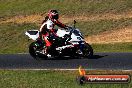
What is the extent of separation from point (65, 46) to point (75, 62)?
126 cm

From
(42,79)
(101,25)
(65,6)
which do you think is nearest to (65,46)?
(42,79)

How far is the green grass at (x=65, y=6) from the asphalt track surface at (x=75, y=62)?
1807 cm

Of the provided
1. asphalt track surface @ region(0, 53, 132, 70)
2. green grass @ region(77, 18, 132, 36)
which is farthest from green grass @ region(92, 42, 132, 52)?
green grass @ region(77, 18, 132, 36)

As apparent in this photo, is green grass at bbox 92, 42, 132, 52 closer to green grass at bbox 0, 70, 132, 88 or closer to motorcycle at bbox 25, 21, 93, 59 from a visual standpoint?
motorcycle at bbox 25, 21, 93, 59

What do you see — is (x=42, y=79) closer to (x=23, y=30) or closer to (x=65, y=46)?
(x=65, y=46)

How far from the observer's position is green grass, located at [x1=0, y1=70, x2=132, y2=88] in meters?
13.2

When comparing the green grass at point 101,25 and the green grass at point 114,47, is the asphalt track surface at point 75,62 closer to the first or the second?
the green grass at point 114,47

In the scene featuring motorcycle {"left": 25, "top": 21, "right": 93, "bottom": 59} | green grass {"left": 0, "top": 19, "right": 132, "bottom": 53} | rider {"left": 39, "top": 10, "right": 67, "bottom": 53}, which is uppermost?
rider {"left": 39, "top": 10, "right": 67, "bottom": 53}

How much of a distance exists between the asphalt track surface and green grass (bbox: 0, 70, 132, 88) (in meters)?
1.38

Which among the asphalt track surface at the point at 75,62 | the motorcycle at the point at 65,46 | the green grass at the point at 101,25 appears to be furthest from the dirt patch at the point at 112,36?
the motorcycle at the point at 65,46

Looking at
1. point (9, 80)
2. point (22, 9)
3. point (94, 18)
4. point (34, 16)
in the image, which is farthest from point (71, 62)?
point (22, 9)

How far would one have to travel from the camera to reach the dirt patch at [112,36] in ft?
98.1

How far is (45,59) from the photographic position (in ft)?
65.6

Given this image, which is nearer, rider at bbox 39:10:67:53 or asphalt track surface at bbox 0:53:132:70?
asphalt track surface at bbox 0:53:132:70
